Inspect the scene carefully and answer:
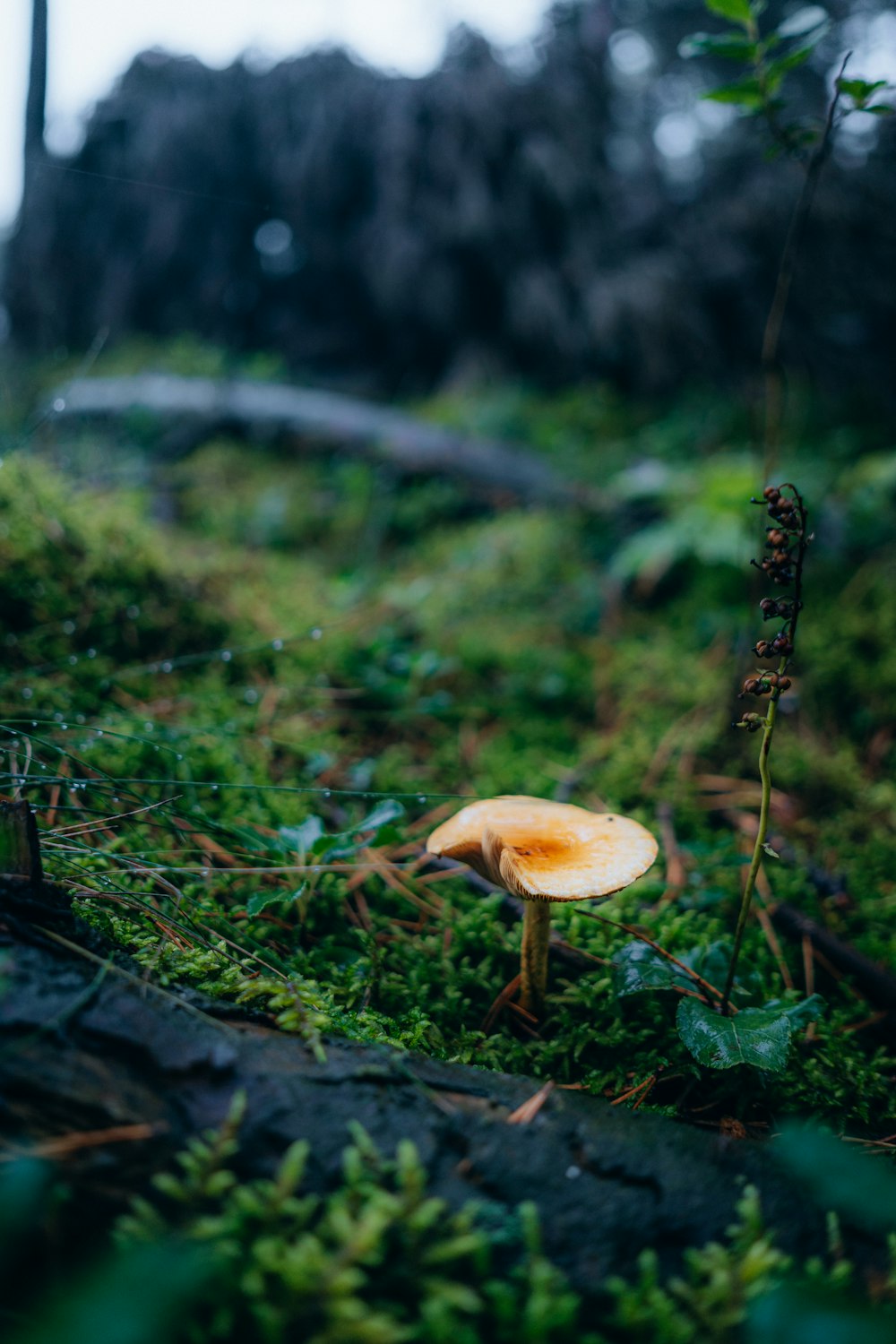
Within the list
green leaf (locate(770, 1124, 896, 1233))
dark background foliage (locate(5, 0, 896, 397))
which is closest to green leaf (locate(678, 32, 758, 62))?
green leaf (locate(770, 1124, 896, 1233))

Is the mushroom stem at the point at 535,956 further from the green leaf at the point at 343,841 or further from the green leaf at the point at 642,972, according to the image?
the green leaf at the point at 343,841

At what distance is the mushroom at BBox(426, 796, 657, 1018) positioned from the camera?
1303 millimetres

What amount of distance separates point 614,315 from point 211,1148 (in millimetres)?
5586

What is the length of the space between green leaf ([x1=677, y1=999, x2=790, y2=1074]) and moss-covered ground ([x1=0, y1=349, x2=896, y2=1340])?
111mm

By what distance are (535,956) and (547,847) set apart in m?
0.27

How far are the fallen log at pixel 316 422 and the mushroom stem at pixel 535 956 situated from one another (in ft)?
11.1

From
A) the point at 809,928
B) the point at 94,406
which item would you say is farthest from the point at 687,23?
the point at 809,928

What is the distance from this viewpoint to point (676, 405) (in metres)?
5.20

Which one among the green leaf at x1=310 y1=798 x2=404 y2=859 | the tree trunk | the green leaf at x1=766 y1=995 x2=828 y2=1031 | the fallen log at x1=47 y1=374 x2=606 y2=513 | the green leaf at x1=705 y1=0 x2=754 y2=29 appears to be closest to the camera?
the green leaf at x1=766 y1=995 x2=828 y2=1031

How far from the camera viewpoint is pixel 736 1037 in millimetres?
1380

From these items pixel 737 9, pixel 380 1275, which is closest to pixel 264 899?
pixel 380 1275

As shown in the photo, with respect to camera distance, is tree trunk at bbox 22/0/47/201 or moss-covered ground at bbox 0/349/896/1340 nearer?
moss-covered ground at bbox 0/349/896/1340

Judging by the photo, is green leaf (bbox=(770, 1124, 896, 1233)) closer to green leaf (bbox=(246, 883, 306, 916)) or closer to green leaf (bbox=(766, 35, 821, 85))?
green leaf (bbox=(246, 883, 306, 916))

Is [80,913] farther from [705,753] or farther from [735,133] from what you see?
[735,133]
